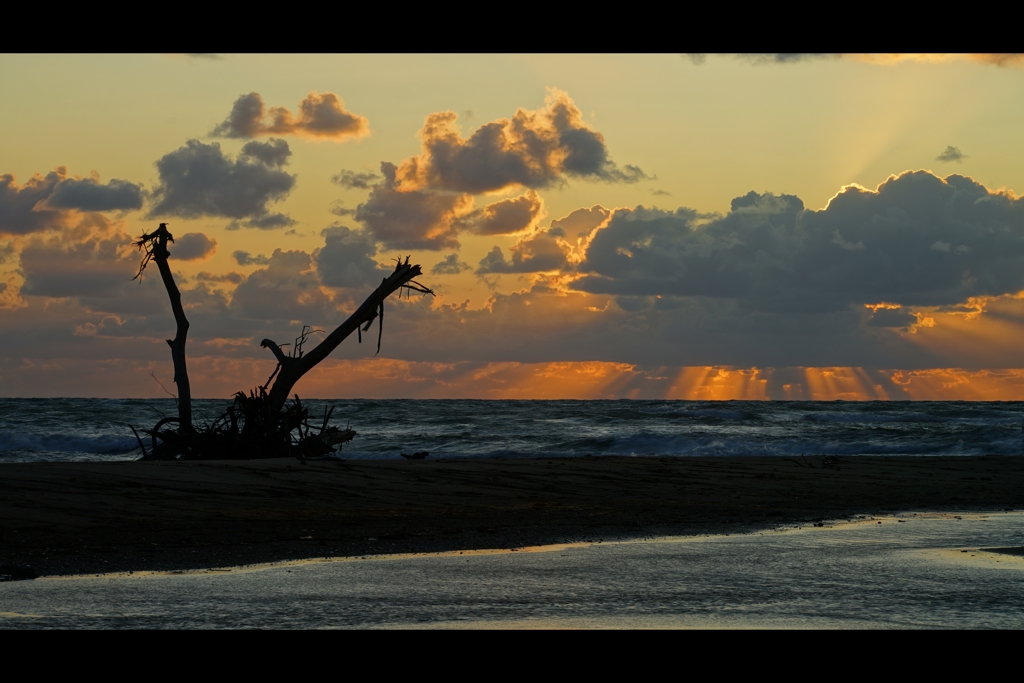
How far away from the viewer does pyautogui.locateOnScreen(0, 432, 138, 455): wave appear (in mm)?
29062

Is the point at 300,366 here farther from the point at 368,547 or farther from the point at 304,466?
the point at 368,547

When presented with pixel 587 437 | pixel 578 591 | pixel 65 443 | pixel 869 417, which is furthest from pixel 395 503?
pixel 869 417

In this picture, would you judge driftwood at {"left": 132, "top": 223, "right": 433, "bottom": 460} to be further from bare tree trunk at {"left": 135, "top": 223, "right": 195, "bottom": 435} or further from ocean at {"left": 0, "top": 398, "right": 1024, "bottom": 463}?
ocean at {"left": 0, "top": 398, "right": 1024, "bottom": 463}

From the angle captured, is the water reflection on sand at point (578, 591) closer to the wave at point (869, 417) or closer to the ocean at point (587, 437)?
the ocean at point (587, 437)

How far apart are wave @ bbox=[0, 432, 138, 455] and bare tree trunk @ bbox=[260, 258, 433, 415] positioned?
47.8 feet

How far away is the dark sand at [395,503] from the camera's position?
7.84 m

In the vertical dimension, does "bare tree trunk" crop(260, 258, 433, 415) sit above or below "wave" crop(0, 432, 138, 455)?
above

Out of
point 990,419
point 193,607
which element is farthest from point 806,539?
point 990,419

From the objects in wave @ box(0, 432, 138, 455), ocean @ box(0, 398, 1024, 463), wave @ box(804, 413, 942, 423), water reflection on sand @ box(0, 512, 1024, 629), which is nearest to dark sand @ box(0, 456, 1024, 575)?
water reflection on sand @ box(0, 512, 1024, 629)

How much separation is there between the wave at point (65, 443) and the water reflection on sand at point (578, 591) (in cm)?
2426

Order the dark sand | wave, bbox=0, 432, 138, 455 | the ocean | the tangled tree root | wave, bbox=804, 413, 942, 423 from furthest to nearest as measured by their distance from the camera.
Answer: wave, bbox=804, 413, 942, 423 → wave, bbox=0, 432, 138, 455 → the ocean → the tangled tree root → the dark sand

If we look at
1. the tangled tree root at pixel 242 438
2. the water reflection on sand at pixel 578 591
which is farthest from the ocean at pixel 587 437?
the water reflection on sand at pixel 578 591
